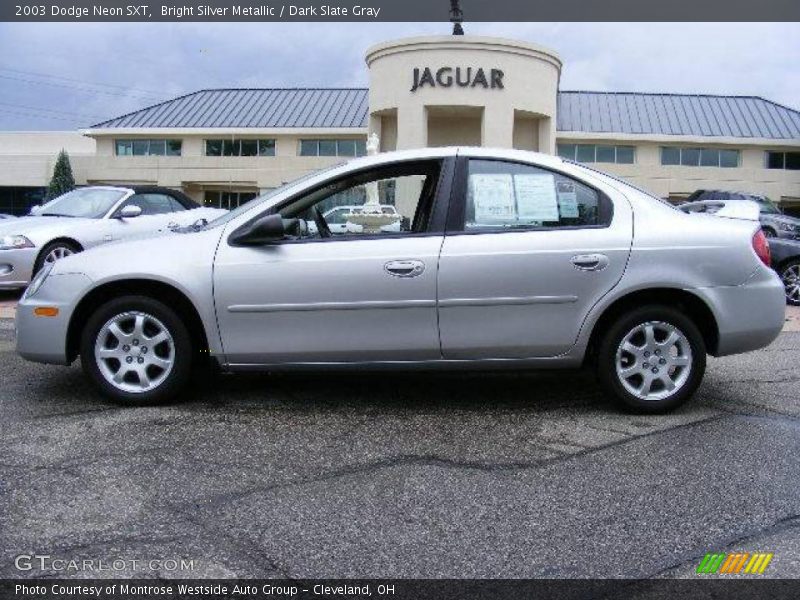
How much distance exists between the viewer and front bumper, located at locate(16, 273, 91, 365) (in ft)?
16.3

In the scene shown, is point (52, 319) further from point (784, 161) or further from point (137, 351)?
point (784, 161)

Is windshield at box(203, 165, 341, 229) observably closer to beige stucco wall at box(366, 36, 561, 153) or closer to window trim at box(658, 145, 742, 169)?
beige stucco wall at box(366, 36, 561, 153)

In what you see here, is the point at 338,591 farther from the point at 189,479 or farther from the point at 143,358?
the point at 143,358

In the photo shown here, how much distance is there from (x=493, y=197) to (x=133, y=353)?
233 centimetres

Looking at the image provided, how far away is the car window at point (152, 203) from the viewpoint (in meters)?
11.2

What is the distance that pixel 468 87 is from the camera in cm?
2805

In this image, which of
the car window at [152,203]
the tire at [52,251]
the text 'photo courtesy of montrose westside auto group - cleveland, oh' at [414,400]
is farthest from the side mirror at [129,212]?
the text 'photo courtesy of montrose westside auto group - cleveland, oh' at [414,400]

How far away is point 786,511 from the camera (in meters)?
3.47

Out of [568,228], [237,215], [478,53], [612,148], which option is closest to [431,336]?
[568,228]

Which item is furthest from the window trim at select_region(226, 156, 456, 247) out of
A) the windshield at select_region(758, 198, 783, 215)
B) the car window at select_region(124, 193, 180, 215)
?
the windshield at select_region(758, 198, 783, 215)

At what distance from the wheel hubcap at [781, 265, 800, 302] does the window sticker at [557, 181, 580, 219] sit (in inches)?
337

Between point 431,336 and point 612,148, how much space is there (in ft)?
143

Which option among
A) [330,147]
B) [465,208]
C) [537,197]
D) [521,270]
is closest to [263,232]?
[465,208]

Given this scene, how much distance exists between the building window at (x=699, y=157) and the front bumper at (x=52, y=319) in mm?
44764
